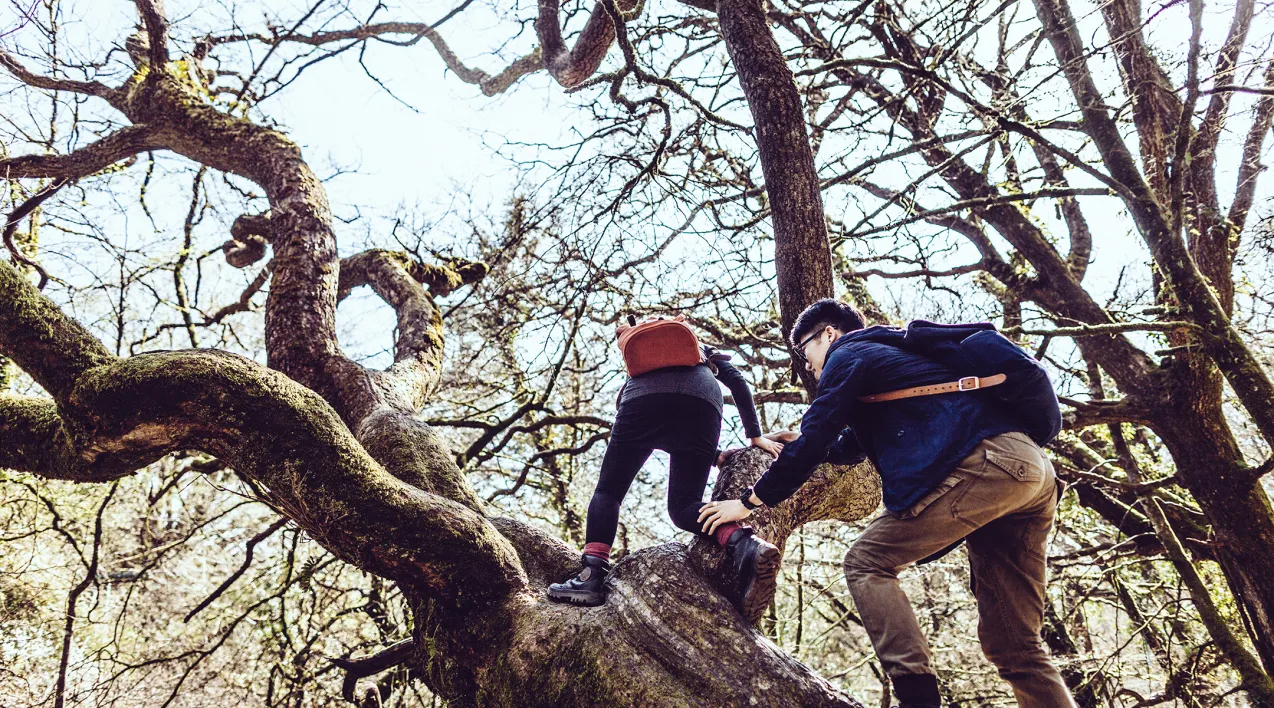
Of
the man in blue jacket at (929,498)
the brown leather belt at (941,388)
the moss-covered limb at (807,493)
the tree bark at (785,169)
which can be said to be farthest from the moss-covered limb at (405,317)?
the brown leather belt at (941,388)

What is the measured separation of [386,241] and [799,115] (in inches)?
150

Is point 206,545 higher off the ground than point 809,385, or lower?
higher

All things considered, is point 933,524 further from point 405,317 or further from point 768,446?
point 405,317

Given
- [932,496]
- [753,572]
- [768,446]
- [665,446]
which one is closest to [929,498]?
[932,496]

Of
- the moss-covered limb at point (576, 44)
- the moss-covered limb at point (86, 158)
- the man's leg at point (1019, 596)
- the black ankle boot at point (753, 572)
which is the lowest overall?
the man's leg at point (1019, 596)

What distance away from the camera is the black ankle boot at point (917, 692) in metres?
1.79

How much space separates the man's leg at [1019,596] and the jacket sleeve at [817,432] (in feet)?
2.09

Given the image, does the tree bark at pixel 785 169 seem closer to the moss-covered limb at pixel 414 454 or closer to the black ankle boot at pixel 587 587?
the black ankle boot at pixel 587 587

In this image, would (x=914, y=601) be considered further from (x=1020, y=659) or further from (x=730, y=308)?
(x=1020, y=659)

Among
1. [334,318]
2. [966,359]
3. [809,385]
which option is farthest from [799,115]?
[334,318]

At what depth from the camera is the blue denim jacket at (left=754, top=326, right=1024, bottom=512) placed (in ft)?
6.51

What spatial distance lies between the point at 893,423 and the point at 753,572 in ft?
2.12

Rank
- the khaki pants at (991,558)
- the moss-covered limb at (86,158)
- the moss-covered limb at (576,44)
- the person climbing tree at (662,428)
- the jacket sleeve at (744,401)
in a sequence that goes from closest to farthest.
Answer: the khaki pants at (991,558), the person climbing tree at (662,428), the jacket sleeve at (744,401), the moss-covered limb at (86,158), the moss-covered limb at (576,44)

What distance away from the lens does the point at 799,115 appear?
3418 millimetres
